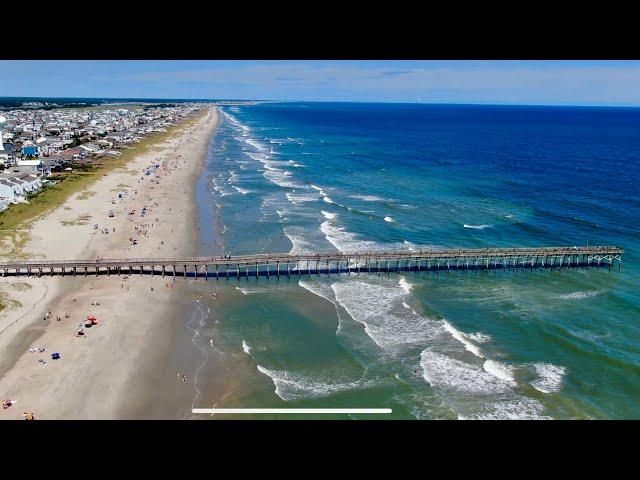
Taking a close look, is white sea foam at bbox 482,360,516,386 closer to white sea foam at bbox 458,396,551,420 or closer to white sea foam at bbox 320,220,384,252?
white sea foam at bbox 458,396,551,420

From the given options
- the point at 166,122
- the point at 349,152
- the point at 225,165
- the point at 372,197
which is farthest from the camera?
the point at 166,122

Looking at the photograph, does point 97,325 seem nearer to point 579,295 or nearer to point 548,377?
point 548,377

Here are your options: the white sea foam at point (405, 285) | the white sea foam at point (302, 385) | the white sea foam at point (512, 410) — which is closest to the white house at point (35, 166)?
the white sea foam at point (405, 285)

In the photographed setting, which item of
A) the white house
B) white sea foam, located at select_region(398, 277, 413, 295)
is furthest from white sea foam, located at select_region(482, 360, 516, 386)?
the white house

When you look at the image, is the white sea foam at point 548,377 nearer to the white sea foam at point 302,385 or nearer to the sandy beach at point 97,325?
the white sea foam at point 302,385

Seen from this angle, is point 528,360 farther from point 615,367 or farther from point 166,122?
point 166,122
